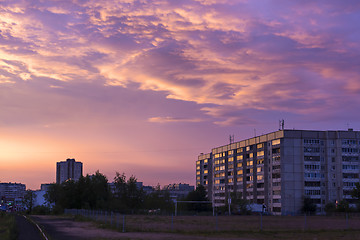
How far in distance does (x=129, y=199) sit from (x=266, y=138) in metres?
60.8

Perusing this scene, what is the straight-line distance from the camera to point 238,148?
654 feet

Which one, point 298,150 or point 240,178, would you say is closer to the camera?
point 298,150

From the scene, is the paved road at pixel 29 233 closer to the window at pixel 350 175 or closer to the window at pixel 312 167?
the window at pixel 312 167

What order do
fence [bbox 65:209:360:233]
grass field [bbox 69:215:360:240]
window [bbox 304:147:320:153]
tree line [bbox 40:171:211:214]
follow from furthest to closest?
window [bbox 304:147:320:153] → tree line [bbox 40:171:211:214] → fence [bbox 65:209:360:233] → grass field [bbox 69:215:360:240]

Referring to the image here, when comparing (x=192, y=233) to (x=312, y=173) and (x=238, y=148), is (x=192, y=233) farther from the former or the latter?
(x=238, y=148)

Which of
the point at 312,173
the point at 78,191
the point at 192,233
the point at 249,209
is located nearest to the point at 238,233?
the point at 192,233

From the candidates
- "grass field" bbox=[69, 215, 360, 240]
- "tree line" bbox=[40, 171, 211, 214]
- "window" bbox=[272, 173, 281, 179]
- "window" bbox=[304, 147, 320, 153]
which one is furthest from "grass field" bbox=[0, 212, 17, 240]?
"window" bbox=[304, 147, 320, 153]

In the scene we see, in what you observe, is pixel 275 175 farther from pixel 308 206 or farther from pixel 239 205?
pixel 239 205

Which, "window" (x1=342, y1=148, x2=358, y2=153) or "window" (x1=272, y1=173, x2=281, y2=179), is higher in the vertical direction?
"window" (x1=342, y1=148, x2=358, y2=153)

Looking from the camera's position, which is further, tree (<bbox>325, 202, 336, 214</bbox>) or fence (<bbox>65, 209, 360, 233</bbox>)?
tree (<bbox>325, 202, 336, 214</bbox>)

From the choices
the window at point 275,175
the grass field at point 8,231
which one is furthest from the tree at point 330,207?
the grass field at point 8,231

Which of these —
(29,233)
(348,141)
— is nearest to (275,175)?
(348,141)

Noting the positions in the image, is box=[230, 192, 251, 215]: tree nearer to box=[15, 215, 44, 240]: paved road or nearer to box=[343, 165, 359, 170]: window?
box=[343, 165, 359, 170]: window

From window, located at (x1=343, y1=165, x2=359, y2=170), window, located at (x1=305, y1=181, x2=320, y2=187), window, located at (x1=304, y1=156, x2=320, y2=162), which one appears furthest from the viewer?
window, located at (x1=343, y1=165, x2=359, y2=170)
